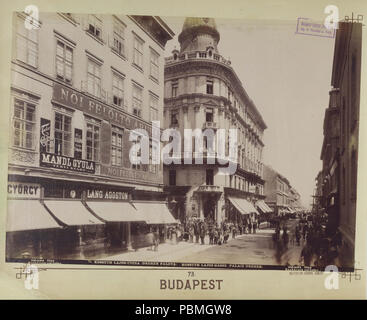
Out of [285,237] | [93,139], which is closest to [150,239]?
[93,139]

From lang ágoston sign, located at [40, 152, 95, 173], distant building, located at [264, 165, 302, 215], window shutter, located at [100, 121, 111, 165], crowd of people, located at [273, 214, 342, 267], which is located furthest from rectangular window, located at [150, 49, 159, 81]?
crowd of people, located at [273, 214, 342, 267]

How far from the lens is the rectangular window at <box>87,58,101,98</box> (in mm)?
5973

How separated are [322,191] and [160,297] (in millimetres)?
2927

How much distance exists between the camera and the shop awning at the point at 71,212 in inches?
225

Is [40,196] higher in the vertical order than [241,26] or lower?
lower

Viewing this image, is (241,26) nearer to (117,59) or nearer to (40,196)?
(117,59)

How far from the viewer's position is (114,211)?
597 cm

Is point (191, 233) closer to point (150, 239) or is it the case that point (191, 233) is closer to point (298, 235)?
point (150, 239)

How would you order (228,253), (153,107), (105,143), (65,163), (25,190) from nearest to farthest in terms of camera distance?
1. (25,190)
2. (65,163)
3. (228,253)
4. (105,143)
5. (153,107)

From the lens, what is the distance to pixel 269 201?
6.25m

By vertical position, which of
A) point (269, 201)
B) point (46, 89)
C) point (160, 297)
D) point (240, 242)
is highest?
point (46, 89)

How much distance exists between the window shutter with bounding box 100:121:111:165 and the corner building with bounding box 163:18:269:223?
34.5 inches

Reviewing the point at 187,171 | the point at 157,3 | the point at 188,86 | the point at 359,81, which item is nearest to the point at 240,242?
the point at 187,171

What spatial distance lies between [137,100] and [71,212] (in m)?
1.98
